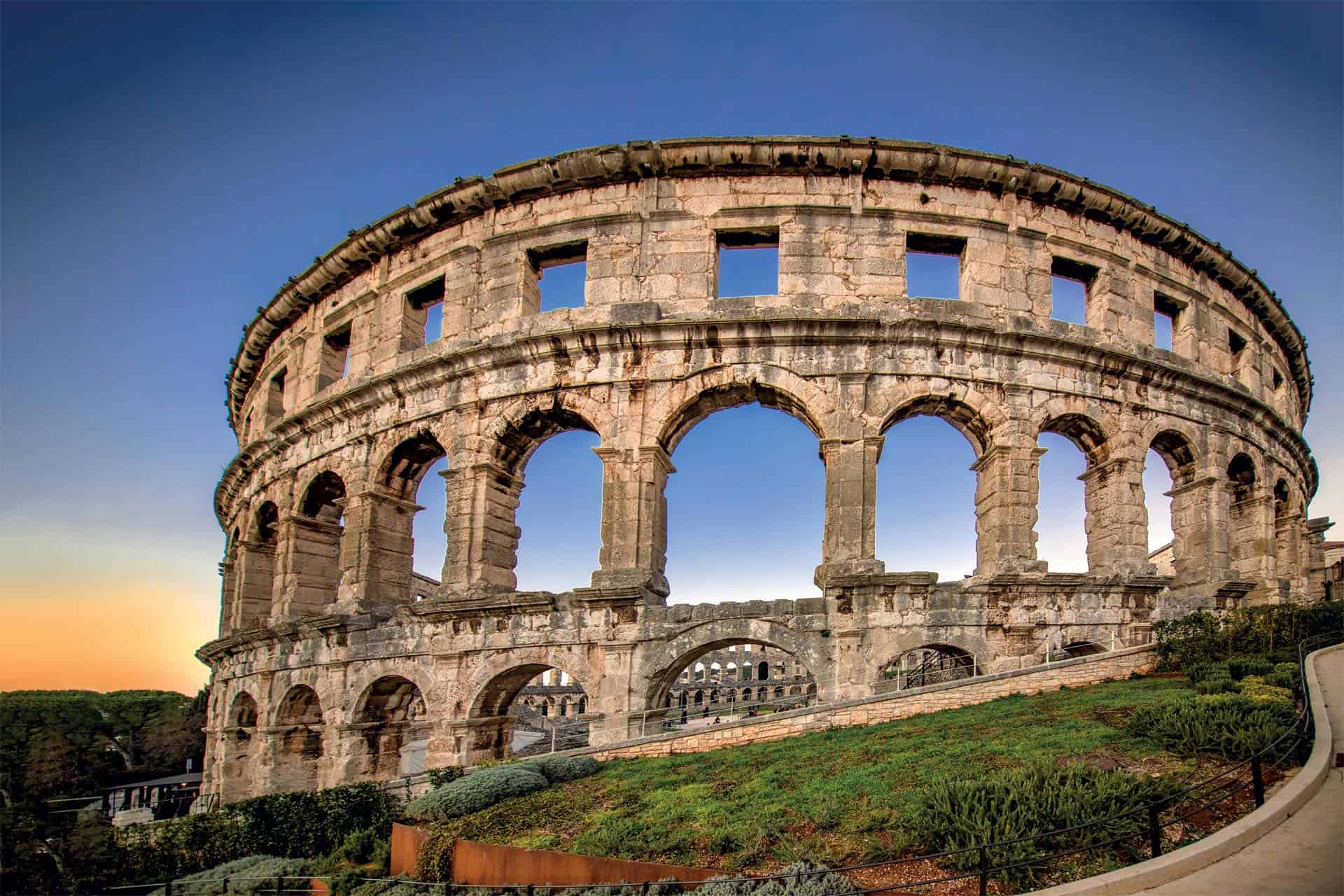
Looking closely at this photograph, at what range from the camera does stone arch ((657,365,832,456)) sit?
15.7m

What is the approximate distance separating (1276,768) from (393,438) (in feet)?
51.4

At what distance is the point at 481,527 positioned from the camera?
16344mm

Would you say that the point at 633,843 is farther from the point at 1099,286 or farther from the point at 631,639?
the point at 1099,286

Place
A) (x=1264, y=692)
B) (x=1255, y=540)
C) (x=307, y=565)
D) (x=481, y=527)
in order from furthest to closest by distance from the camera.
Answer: (x=307, y=565), (x=1255, y=540), (x=481, y=527), (x=1264, y=692)

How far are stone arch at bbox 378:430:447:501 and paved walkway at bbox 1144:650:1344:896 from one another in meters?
14.7

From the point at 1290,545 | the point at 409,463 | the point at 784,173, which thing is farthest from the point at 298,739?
the point at 1290,545

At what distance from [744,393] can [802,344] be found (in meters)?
1.42

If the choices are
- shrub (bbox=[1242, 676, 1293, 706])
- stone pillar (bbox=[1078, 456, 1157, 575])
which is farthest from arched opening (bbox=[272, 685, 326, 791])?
shrub (bbox=[1242, 676, 1293, 706])

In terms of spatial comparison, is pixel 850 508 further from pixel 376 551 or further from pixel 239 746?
pixel 239 746

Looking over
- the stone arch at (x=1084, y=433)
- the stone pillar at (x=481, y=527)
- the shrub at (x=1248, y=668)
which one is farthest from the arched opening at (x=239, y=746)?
the shrub at (x=1248, y=668)

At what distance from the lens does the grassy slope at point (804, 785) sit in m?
8.09

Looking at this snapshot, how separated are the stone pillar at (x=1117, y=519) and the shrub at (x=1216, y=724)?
654 centimetres

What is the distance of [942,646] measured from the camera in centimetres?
1447

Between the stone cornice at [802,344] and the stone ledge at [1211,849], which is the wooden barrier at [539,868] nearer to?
the stone ledge at [1211,849]
